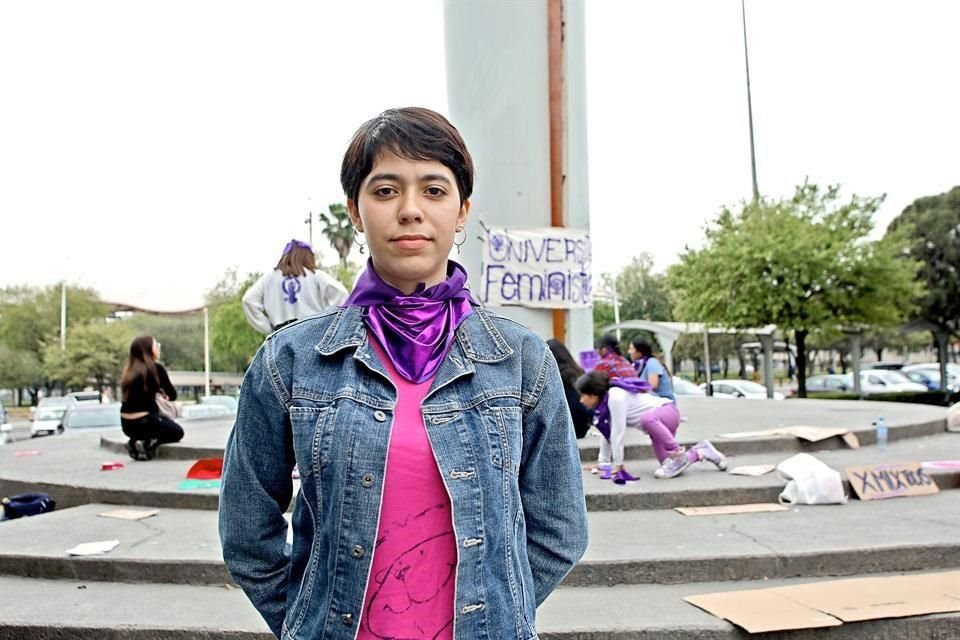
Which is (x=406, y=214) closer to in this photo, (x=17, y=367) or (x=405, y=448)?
(x=405, y=448)

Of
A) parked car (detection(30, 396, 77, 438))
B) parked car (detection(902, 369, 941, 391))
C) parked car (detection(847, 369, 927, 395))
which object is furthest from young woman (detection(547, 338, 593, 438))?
parked car (detection(902, 369, 941, 391))

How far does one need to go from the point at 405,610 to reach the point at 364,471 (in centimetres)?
28

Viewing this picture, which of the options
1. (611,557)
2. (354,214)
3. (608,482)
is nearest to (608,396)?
(608,482)

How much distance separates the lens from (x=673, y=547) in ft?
15.9

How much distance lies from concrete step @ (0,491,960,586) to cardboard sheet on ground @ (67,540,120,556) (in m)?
0.05

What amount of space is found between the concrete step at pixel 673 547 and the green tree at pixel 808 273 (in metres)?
17.6

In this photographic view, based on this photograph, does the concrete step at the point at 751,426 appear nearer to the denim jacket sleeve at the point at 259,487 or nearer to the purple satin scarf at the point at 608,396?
the purple satin scarf at the point at 608,396

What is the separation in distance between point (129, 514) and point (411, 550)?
5350mm

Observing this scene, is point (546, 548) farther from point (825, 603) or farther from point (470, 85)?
point (470, 85)

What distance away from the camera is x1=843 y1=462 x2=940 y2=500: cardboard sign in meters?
6.25

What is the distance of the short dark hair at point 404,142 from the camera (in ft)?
5.23

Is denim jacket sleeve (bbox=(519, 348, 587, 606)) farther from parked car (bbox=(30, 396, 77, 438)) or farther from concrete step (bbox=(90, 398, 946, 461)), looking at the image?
parked car (bbox=(30, 396, 77, 438))

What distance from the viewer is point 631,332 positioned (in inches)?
1955

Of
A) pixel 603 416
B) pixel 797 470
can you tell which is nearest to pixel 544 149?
pixel 603 416
